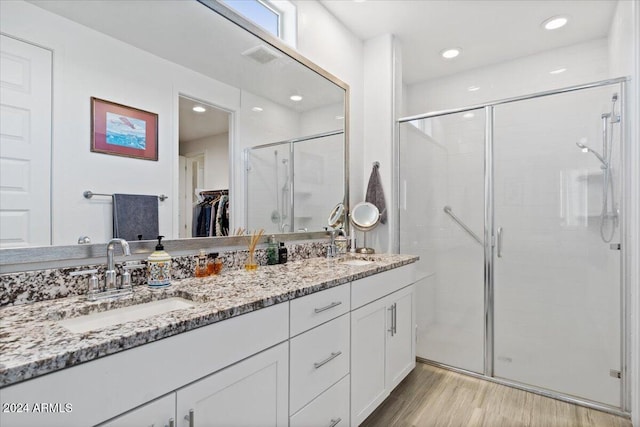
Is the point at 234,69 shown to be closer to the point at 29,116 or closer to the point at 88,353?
the point at 29,116

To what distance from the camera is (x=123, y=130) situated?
1252 millimetres

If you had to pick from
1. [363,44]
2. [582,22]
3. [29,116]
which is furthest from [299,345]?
[582,22]

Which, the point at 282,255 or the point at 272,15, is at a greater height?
the point at 272,15

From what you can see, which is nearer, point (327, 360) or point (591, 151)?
point (327, 360)

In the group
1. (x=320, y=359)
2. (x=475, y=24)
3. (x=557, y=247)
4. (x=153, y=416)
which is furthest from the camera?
(x=475, y=24)

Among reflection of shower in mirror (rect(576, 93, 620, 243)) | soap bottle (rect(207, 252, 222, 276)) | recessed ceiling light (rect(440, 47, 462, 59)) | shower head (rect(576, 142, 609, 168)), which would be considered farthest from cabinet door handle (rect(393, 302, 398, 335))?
recessed ceiling light (rect(440, 47, 462, 59))

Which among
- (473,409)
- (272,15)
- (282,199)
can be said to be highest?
(272,15)

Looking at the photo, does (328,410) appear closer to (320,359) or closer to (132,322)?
(320,359)

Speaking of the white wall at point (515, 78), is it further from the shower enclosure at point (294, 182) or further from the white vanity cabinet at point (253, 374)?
the white vanity cabinet at point (253, 374)

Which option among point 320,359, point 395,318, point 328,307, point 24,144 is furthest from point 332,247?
point 24,144

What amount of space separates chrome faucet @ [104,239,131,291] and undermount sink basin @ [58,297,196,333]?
0.37ft

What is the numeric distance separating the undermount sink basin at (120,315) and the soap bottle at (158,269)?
3.5 inches

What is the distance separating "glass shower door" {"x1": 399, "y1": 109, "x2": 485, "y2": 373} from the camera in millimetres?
2535

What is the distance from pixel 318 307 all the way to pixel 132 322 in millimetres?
704
